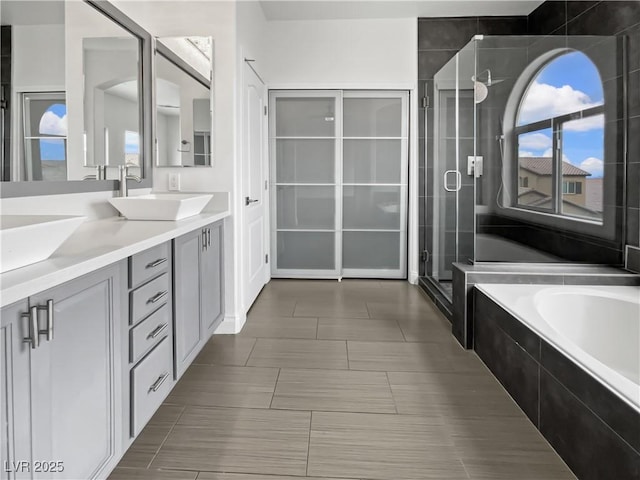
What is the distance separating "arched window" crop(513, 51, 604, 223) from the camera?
301 cm

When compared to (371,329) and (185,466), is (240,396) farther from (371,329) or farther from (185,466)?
(371,329)

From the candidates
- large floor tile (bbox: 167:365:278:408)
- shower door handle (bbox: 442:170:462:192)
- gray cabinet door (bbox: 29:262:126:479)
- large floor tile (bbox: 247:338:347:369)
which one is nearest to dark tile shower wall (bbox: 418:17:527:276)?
shower door handle (bbox: 442:170:462:192)

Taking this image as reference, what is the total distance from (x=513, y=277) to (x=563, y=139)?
3.12 feet

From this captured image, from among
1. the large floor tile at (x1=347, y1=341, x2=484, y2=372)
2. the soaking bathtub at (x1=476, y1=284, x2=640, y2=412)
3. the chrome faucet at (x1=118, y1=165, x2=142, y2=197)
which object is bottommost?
the large floor tile at (x1=347, y1=341, x2=484, y2=372)

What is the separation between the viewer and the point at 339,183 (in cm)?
→ 501

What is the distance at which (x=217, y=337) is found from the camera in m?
3.28

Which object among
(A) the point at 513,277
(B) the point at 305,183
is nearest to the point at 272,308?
(B) the point at 305,183

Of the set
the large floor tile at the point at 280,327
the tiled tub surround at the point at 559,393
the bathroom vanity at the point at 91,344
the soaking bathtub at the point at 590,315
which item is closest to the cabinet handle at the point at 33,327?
the bathroom vanity at the point at 91,344

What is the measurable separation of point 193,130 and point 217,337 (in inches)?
55.6

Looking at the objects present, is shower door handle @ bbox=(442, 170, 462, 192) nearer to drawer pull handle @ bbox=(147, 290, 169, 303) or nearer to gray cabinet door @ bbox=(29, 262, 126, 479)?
drawer pull handle @ bbox=(147, 290, 169, 303)

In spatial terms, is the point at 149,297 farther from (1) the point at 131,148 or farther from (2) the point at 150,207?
(1) the point at 131,148

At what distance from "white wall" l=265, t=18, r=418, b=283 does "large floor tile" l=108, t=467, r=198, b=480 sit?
3858 mm

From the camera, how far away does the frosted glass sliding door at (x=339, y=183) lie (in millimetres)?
4934

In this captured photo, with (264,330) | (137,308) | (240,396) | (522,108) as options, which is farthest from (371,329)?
(137,308)
